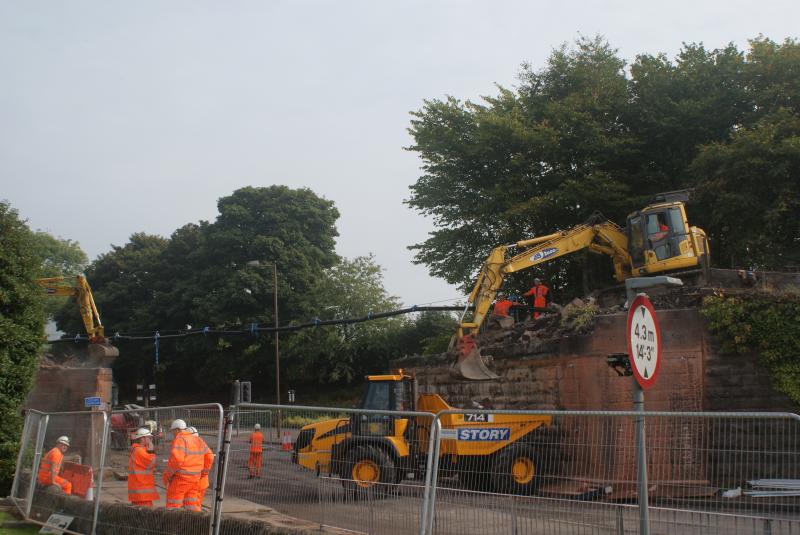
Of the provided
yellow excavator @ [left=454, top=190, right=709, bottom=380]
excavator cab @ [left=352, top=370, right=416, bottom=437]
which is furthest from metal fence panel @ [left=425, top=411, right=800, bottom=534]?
yellow excavator @ [left=454, top=190, right=709, bottom=380]

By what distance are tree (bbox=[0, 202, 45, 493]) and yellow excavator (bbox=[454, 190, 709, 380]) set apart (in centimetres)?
1037

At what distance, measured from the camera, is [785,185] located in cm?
2512

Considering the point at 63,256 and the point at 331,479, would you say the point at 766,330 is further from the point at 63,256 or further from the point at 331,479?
the point at 63,256

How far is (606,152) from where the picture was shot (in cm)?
3062

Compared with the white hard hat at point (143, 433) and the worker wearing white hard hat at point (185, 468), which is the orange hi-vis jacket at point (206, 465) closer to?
the worker wearing white hard hat at point (185, 468)

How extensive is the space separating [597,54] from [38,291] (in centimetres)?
2566

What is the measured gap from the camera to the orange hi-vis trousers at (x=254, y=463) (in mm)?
8361

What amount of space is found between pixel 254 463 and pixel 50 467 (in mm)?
5076

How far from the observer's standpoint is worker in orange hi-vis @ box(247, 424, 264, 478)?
8375 mm

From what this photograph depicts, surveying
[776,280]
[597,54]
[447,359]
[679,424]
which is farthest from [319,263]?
[679,424]

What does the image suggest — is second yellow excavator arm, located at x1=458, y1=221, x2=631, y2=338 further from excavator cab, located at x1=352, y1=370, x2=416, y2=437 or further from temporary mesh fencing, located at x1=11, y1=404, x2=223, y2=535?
temporary mesh fencing, located at x1=11, y1=404, x2=223, y2=535

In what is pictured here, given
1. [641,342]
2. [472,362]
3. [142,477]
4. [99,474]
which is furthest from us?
[472,362]

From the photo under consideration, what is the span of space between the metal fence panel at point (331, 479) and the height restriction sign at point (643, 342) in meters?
1.91

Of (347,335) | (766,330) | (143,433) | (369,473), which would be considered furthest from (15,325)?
(347,335)
